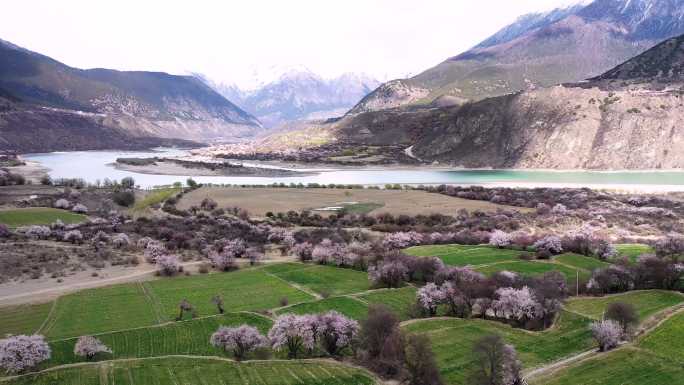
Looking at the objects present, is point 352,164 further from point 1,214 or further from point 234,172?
point 1,214

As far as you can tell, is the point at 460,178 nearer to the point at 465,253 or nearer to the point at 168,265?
the point at 465,253

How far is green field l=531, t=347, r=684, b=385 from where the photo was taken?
2138cm

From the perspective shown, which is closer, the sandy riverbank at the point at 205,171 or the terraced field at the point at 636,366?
the terraced field at the point at 636,366

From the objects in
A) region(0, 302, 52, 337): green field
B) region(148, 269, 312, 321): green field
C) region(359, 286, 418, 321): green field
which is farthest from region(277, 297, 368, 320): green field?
region(0, 302, 52, 337): green field

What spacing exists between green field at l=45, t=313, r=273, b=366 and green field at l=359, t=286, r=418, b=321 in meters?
6.63

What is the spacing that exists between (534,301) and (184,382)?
16.4 m

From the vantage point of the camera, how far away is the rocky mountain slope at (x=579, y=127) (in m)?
118

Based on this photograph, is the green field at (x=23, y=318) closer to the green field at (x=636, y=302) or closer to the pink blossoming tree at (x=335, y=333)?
the pink blossoming tree at (x=335, y=333)

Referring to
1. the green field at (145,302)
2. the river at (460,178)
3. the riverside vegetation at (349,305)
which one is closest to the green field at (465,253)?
the riverside vegetation at (349,305)

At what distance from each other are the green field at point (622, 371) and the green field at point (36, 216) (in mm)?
53456

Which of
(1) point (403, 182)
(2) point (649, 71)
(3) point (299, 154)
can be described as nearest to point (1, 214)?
A: (1) point (403, 182)

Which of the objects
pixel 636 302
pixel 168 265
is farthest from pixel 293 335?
pixel 168 265

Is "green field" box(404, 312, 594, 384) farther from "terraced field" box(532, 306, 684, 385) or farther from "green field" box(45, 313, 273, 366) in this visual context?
"green field" box(45, 313, 273, 366)

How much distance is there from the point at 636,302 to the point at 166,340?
2366 centimetres
